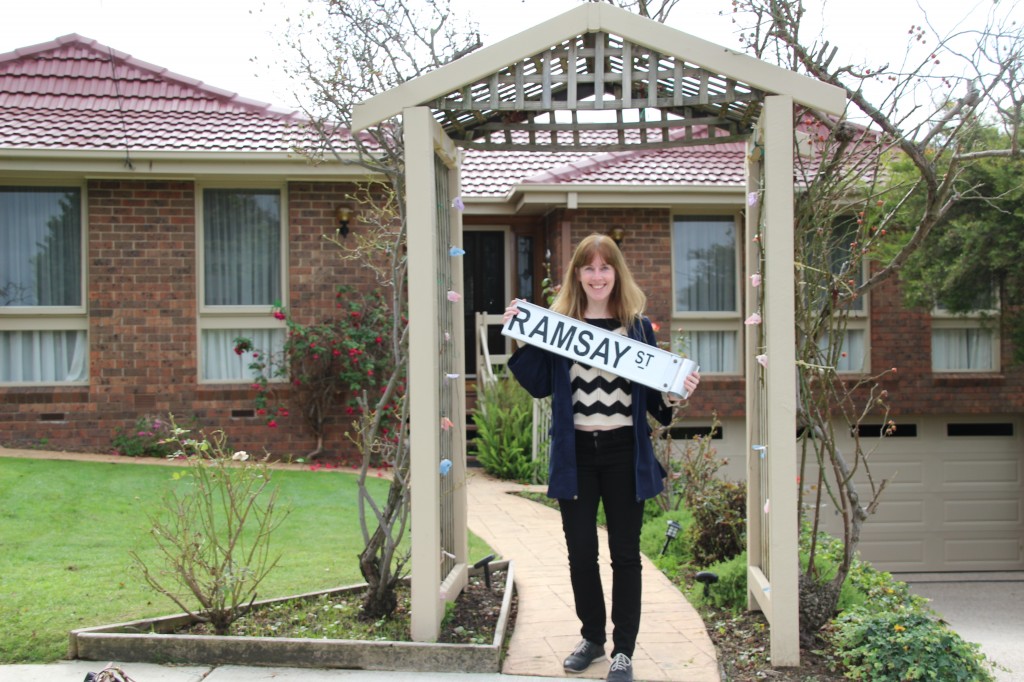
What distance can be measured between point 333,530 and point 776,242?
4356mm

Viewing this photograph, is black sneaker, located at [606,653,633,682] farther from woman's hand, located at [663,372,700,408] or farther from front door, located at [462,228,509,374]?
front door, located at [462,228,509,374]

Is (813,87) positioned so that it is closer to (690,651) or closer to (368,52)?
(690,651)

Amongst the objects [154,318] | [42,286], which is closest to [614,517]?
[154,318]

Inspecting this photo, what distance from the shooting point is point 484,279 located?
1410 centimetres

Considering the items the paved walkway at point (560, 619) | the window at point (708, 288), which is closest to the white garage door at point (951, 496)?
the window at point (708, 288)

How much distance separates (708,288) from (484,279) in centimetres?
309

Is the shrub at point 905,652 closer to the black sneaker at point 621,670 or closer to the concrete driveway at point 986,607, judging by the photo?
the black sneaker at point 621,670

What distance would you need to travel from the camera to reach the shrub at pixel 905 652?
4.18 meters

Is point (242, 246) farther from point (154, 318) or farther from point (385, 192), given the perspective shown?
point (385, 192)

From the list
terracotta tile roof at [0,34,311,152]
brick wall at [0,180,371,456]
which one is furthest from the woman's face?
terracotta tile roof at [0,34,311,152]

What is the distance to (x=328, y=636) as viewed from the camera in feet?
15.3

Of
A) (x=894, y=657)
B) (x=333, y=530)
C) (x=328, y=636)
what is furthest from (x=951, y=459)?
(x=328, y=636)

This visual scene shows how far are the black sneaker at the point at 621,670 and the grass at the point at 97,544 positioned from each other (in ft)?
6.84

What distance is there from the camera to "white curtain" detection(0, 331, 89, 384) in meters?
11.6
